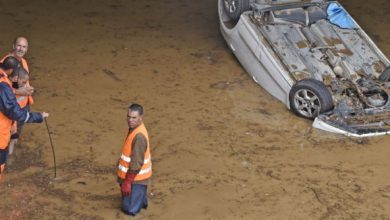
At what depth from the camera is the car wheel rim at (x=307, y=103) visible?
35.2ft

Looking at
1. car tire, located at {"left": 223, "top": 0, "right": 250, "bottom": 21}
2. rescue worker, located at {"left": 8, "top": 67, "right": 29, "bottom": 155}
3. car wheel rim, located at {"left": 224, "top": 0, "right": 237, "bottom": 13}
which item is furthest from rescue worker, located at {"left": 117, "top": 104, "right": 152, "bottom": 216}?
car wheel rim, located at {"left": 224, "top": 0, "right": 237, "bottom": 13}

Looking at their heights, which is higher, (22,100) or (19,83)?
(19,83)

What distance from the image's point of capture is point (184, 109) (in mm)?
11086

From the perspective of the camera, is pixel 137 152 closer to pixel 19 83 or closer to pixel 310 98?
pixel 19 83

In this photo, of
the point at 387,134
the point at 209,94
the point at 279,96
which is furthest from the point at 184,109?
the point at 387,134

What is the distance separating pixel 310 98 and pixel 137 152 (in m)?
3.87

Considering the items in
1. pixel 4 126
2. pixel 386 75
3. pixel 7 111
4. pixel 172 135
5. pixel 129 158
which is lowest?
Result: pixel 172 135

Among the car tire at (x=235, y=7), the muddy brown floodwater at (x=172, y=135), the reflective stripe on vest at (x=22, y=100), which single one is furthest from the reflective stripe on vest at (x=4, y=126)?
the car tire at (x=235, y=7)

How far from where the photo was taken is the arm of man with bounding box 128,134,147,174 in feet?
25.2

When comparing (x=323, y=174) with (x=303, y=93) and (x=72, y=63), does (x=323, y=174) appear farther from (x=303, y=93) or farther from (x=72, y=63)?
(x=72, y=63)

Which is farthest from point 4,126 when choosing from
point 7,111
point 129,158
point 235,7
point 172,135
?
point 235,7

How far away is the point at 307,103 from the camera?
35.6 ft

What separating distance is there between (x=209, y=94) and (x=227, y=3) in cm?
196

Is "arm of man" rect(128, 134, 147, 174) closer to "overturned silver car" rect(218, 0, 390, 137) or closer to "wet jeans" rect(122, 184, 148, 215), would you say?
"wet jeans" rect(122, 184, 148, 215)
